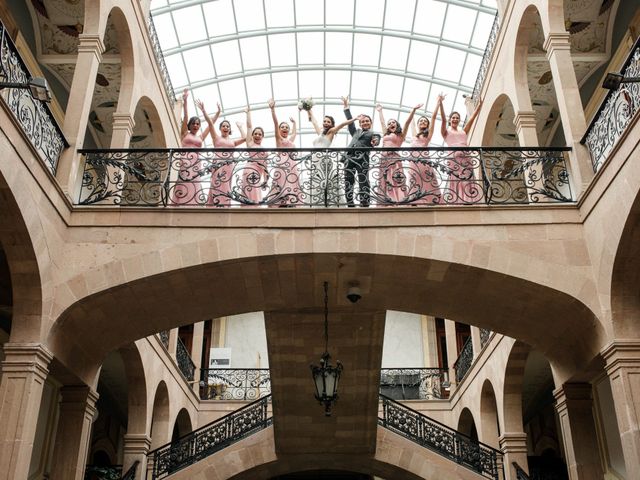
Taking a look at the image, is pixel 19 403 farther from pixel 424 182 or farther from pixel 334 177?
pixel 424 182

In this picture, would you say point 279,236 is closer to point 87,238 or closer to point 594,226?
point 87,238

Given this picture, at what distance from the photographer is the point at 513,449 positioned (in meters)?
13.0

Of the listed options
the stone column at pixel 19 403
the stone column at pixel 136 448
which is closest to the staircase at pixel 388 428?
the stone column at pixel 136 448

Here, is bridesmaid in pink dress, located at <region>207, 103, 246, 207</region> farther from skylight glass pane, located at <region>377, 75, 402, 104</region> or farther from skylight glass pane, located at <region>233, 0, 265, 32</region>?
skylight glass pane, located at <region>377, 75, 402, 104</region>

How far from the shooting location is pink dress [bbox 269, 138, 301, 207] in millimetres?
8992

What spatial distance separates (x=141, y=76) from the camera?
1249 cm

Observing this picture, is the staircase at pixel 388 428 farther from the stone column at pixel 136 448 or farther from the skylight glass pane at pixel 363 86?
the skylight glass pane at pixel 363 86

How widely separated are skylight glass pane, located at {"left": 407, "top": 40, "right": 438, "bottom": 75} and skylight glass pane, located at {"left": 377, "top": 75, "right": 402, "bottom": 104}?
646 mm

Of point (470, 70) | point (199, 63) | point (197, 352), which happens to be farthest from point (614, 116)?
point (197, 352)

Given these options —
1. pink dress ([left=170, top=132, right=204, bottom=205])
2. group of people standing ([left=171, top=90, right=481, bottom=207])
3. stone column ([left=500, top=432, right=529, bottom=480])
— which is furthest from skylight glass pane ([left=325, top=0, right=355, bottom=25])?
stone column ([left=500, top=432, right=529, bottom=480])

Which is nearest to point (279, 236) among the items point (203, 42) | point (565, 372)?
point (565, 372)

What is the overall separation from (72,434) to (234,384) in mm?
10726

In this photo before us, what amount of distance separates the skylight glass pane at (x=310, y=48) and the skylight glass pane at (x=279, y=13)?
65 cm

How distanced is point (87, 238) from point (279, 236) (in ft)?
7.60
